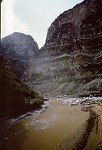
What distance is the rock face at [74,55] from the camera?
248 feet

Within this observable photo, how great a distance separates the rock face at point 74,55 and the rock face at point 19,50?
15.0 meters

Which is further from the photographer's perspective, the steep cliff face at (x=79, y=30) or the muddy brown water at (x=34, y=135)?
the steep cliff face at (x=79, y=30)

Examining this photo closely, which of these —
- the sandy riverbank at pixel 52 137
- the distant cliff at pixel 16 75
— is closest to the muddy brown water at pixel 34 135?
the sandy riverbank at pixel 52 137

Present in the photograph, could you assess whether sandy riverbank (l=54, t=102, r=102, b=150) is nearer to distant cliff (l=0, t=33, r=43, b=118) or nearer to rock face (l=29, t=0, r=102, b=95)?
distant cliff (l=0, t=33, r=43, b=118)

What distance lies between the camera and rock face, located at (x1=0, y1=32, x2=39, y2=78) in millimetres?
130750

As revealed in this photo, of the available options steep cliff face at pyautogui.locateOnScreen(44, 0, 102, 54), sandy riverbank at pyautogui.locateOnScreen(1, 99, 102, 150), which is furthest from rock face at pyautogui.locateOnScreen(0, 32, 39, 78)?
sandy riverbank at pyautogui.locateOnScreen(1, 99, 102, 150)

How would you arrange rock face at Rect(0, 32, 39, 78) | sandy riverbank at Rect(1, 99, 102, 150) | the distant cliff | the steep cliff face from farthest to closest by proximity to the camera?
rock face at Rect(0, 32, 39, 78) → the steep cliff face → the distant cliff → sandy riverbank at Rect(1, 99, 102, 150)

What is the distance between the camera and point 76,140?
40.4 feet

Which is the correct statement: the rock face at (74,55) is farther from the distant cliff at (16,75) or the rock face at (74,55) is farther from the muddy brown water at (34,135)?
the muddy brown water at (34,135)

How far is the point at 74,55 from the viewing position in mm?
97625

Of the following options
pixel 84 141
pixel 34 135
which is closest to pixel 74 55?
pixel 34 135

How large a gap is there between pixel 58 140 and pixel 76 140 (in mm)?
1417

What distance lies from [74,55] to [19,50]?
63.1 m

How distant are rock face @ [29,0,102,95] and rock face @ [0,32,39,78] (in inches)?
591
